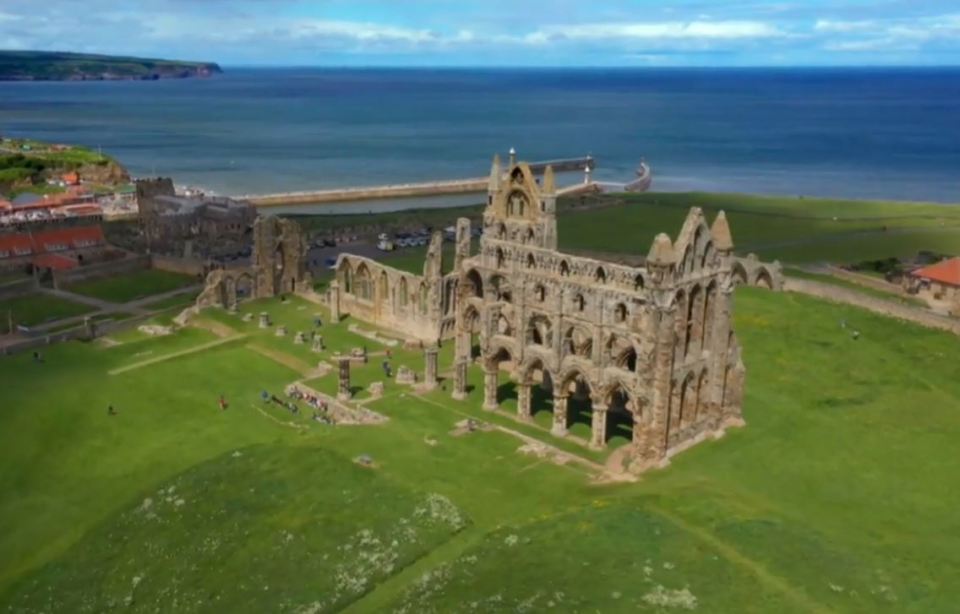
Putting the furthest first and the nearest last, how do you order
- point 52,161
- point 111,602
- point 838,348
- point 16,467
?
point 52,161
point 838,348
point 16,467
point 111,602

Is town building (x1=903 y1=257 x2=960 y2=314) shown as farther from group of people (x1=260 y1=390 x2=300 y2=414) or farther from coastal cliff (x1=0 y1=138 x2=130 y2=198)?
coastal cliff (x1=0 y1=138 x2=130 y2=198)

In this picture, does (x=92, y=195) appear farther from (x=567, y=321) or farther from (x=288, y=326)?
(x=567, y=321)

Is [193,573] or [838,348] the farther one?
[838,348]

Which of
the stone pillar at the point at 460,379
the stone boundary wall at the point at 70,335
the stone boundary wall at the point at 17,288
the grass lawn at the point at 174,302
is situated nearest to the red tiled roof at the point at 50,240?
the stone boundary wall at the point at 17,288

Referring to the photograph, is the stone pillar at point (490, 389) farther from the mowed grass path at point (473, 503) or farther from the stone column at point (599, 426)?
the stone column at point (599, 426)

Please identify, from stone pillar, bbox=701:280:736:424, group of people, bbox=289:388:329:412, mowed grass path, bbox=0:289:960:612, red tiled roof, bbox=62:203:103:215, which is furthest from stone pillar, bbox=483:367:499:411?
red tiled roof, bbox=62:203:103:215

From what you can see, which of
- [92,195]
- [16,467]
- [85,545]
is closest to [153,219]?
[92,195]

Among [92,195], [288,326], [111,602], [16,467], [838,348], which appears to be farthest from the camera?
[92,195]

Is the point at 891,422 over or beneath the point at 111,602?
over
